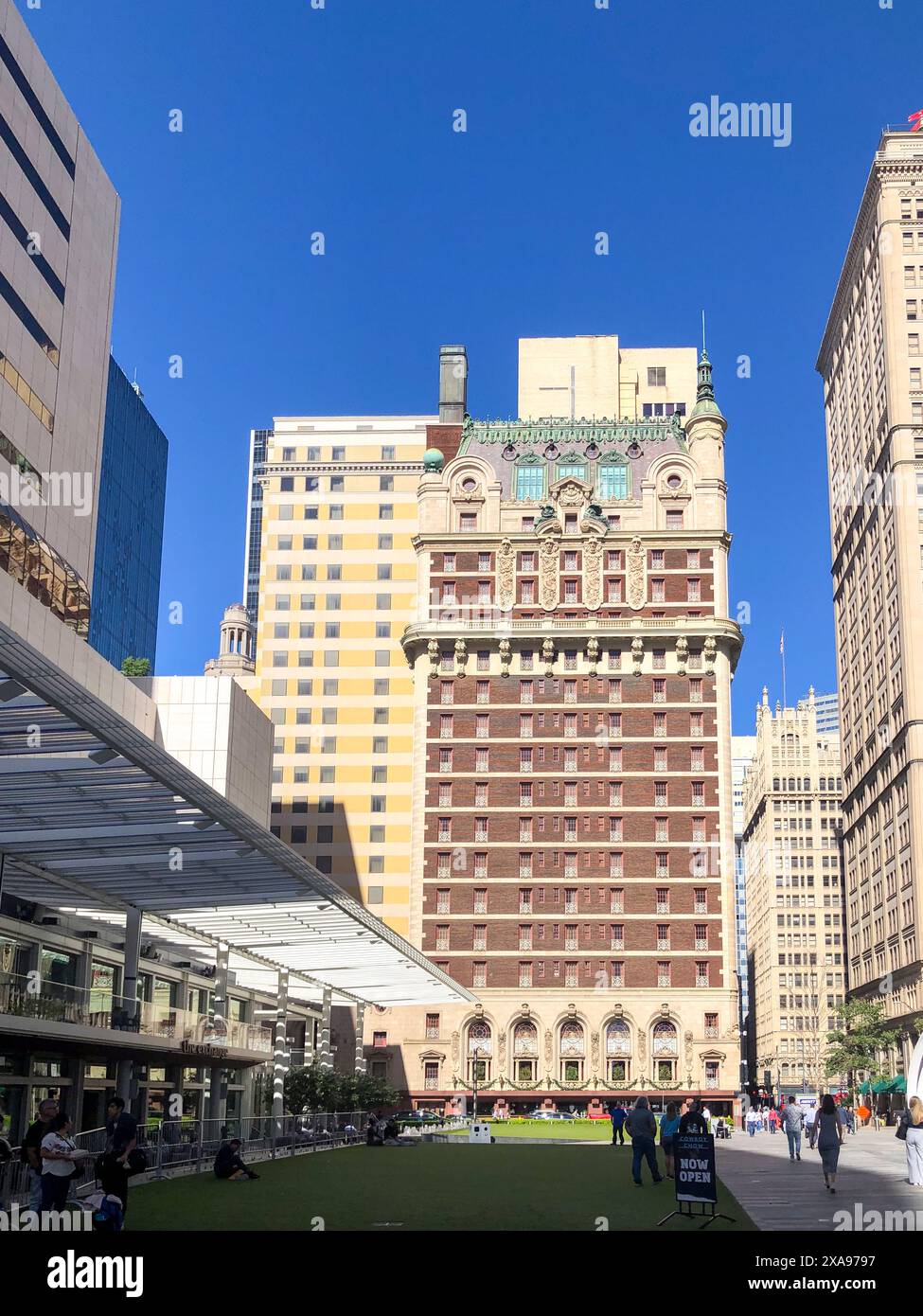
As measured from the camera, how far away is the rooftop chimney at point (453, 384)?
115 m

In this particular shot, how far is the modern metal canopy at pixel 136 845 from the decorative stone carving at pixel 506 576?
176 ft

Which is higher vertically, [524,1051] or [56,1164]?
[56,1164]

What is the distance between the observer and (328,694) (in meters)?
112

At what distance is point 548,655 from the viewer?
327ft

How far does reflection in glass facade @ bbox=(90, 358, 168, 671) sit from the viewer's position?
453ft

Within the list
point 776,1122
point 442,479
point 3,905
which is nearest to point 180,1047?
point 3,905

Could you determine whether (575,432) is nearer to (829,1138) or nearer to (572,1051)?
(572,1051)

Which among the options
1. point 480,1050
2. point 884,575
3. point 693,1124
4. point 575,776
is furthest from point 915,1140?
point 884,575

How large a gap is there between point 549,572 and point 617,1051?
33.3 m

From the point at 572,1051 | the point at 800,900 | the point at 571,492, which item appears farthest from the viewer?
the point at 800,900

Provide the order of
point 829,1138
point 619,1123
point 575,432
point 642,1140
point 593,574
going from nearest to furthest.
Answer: point 829,1138, point 642,1140, point 619,1123, point 593,574, point 575,432

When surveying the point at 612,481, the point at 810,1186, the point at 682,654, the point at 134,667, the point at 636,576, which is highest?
the point at 612,481

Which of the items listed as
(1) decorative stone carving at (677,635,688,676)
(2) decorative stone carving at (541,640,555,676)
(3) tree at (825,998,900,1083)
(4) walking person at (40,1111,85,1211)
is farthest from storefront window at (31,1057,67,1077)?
(3) tree at (825,998,900,1083)

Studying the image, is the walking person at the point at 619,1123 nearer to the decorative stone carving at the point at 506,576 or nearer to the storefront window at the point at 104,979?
the storefront window at the point at 104,979
